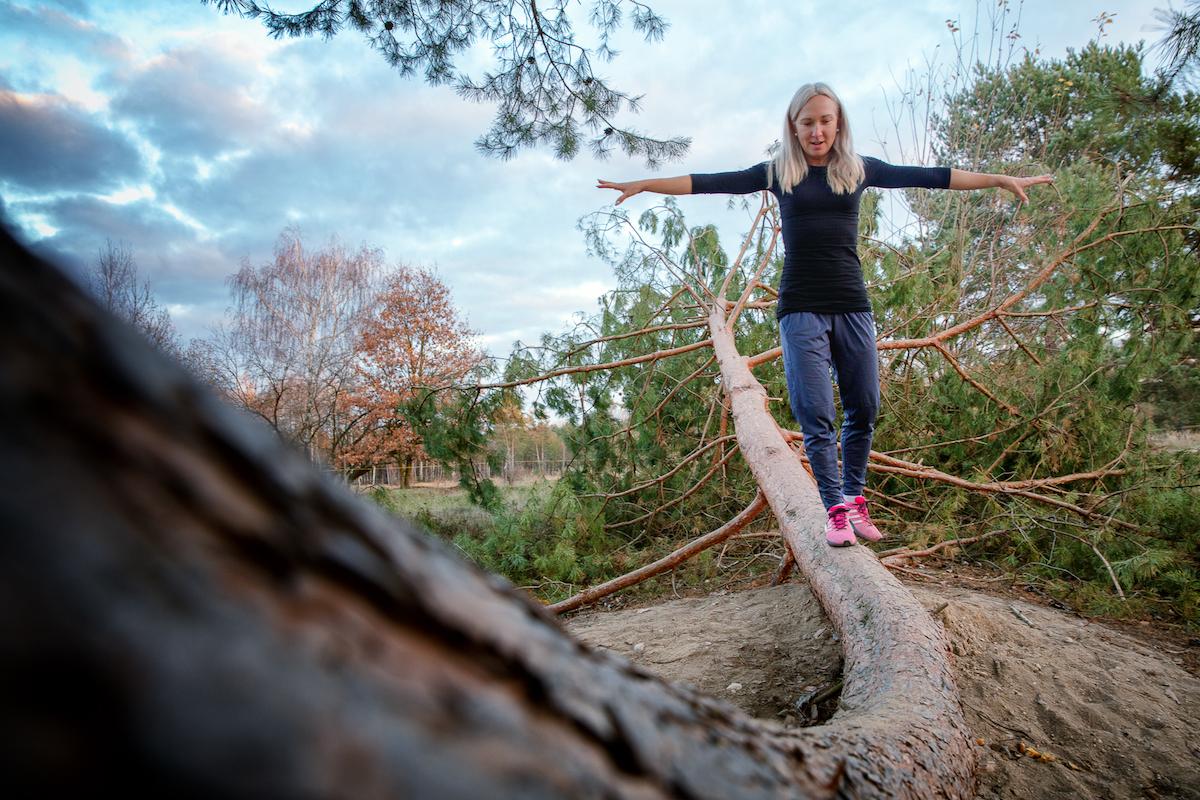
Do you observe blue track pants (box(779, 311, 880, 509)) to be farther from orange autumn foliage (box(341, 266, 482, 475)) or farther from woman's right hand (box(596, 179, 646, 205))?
orange autumn foliage (box(341, 266, 482, 475))

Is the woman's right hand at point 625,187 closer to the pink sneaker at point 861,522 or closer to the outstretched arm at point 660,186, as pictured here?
the outstretched arm at point 660,186

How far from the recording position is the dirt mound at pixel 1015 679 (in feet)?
5.14

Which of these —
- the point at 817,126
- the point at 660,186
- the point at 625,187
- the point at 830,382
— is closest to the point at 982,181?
the point at 817,126

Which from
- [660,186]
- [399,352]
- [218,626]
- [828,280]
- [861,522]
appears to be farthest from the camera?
[399,352]

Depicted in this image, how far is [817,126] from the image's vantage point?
2.47 meters

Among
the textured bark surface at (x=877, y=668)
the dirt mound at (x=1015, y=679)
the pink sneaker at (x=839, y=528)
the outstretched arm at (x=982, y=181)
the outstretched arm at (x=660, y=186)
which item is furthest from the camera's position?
the outstretched arm at (x=660, y=186)

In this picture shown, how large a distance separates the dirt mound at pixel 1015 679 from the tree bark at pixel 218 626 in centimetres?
169

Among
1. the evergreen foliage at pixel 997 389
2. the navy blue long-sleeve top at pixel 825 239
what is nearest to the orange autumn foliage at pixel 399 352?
the evergreen foliage at pixel 997 389

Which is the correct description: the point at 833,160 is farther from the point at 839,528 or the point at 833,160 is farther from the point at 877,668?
the point at 877,668

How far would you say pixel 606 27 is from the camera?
12.1 feet

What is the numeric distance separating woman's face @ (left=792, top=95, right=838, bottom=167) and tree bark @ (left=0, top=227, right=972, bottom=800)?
261cm

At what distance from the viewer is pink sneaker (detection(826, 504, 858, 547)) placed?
216cm

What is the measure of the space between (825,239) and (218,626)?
273 cm

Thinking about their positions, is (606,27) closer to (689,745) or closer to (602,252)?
(602,252)
